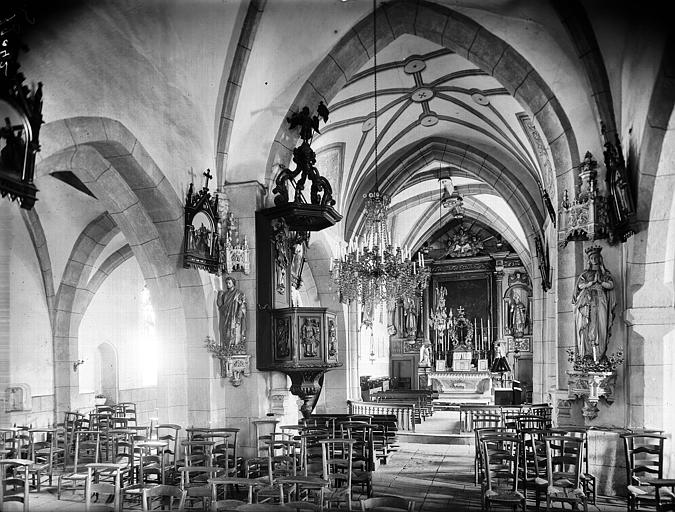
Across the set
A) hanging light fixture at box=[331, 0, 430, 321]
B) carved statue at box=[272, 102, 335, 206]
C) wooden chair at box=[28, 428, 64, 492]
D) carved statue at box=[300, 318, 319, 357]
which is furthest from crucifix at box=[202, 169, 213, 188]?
wooden chair at box=[28, 428, 64, 492]

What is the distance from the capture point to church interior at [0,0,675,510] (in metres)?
7.55

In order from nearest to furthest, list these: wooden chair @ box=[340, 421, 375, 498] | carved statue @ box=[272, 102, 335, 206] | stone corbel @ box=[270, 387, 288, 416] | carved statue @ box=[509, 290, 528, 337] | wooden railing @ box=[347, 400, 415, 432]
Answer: wooden chair @ box=[340, 421, 375, 498]
carved statue @ box=[272, 102, 335, 206]
stone corbel @ box=[270, 387, 288, 416]
wooden railing @ box=[347, 400, 415, 432]
carved statue @ box=[509, 290, 528, 337]

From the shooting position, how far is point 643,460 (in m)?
7.75

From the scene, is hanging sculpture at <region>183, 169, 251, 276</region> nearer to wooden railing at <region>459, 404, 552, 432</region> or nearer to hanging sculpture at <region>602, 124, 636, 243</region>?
hanging sculpture at <region>602, 124, 636, 243</region>

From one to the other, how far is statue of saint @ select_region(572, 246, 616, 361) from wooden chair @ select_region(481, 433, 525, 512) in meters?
1.53

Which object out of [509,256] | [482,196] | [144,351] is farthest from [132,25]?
[509,256]

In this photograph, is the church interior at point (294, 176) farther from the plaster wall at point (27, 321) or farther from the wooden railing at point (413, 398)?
the wooden railing at point (413, 398)

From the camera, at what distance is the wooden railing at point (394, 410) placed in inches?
549

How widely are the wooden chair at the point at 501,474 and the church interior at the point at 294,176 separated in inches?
35.5

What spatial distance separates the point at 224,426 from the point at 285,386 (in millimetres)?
1223

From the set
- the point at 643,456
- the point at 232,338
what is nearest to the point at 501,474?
the point at 643,456

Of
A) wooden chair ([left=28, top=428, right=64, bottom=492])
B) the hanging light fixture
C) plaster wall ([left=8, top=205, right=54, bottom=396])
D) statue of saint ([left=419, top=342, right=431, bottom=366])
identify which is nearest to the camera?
wooden chair ([left=28, top=428, right=64, bottom=492])

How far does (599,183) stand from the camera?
338 inches

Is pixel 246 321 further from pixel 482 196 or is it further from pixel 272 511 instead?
pixel 482 196
